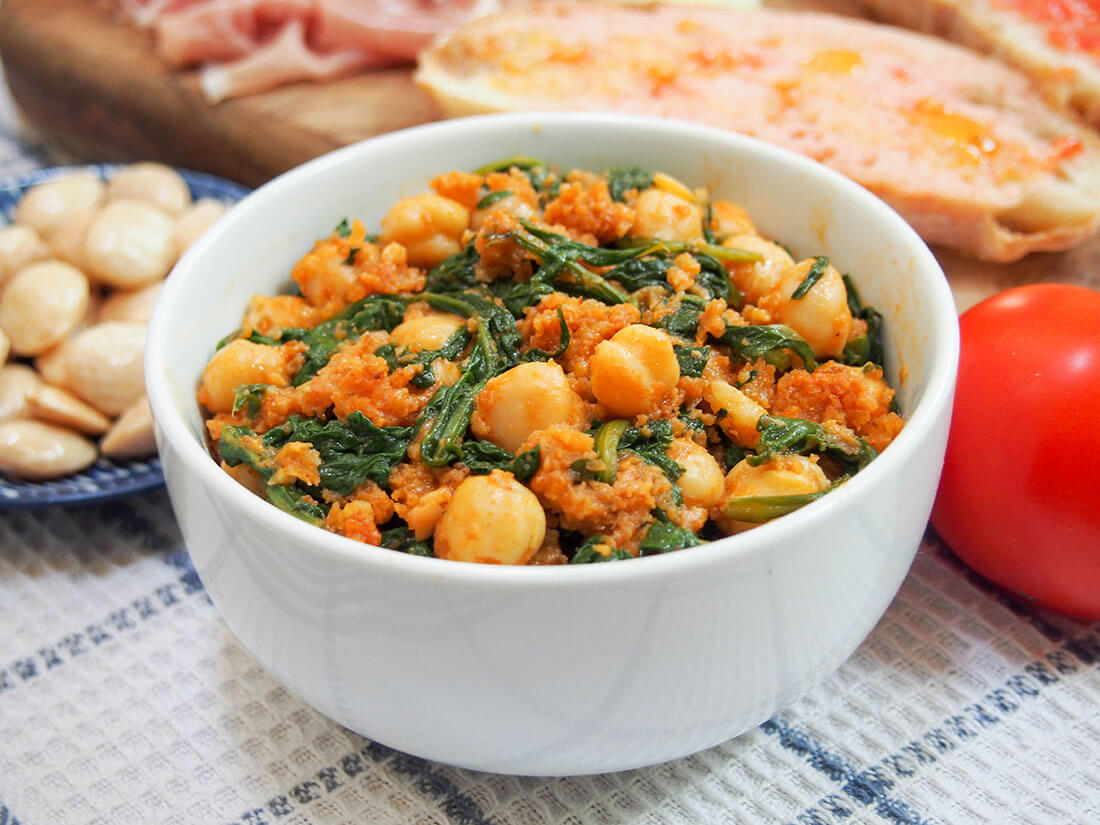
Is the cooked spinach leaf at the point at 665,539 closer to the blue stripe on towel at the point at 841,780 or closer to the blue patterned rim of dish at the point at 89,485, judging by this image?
the blue stripe on towel at the point at 841,780

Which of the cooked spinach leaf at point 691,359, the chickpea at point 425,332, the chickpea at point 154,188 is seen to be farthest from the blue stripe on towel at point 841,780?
the chickpea at point 154,188

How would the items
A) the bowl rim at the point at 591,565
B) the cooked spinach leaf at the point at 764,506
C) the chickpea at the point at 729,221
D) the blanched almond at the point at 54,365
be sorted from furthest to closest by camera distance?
1. the blanched almond at the point at 54,365
2. the chickpea at the point at 729,221
3. the cooked spinach leaf at the point at 764,506
4. the bowl rim at the point at 591,565

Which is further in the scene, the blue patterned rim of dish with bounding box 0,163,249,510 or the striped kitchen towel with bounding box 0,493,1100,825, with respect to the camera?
the blue patterned rim of dish with bounding box 0,163,249,510

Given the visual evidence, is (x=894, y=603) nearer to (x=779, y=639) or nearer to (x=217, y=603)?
(x=779, y=639)

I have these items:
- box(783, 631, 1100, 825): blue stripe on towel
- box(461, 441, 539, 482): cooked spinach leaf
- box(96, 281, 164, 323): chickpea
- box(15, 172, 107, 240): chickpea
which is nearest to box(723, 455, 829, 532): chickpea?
box(461, 441, 539, 482): cooked spinach leaf

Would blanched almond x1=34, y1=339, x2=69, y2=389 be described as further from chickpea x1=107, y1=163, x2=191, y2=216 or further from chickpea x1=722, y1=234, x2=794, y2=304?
chickpea x1=722, y1=234, x2=794, y2=304

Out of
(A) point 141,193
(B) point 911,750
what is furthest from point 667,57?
(B) point 911,750
